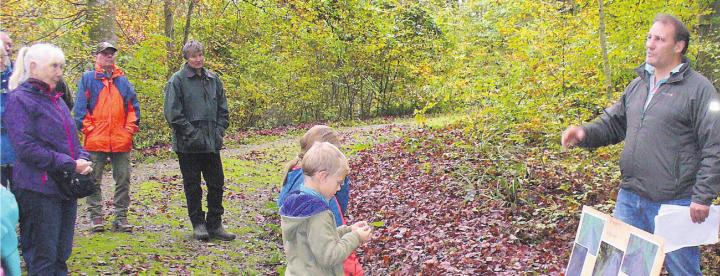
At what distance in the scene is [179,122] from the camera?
6895mm

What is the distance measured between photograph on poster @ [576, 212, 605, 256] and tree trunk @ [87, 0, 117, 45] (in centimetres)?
1042

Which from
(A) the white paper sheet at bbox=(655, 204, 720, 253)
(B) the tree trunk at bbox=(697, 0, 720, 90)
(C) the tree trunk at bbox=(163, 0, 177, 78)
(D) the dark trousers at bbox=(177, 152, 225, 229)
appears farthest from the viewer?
(C) the tree trunk at bbox=(163, 0, 177, 78)

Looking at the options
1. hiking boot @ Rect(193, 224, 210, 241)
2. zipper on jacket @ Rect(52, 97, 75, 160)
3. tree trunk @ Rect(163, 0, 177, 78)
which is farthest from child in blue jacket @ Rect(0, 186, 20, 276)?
tree trunk @ Rect(163, 0, 177, 78)

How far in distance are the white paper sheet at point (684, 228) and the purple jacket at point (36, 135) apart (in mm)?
4247

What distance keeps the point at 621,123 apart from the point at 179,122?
4.73 metres

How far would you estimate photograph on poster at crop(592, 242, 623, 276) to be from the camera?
3.62 metres

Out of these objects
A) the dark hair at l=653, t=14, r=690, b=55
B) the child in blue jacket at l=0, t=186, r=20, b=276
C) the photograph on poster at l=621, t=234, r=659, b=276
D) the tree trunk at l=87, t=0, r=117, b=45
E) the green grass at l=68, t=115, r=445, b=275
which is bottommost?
the green grass at l=68, t=115, r=445, b=275

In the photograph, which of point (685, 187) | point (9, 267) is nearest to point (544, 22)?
point (685, 187)

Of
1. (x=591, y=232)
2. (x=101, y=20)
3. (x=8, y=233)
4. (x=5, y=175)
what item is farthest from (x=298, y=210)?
(x=101, y=20)

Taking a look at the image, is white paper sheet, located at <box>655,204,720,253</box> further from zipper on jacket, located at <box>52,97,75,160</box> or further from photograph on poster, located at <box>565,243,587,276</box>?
zipper on jacket, located at <box>52,97,75,160</box>

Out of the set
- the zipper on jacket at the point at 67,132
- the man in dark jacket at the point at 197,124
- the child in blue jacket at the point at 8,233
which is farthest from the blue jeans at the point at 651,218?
the man in dark jacket at the point at 197,124

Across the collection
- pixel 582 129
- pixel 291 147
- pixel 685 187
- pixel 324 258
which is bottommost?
pixel 291 147

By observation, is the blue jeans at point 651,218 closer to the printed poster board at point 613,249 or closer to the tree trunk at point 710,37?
the printed poster board at point 613,249

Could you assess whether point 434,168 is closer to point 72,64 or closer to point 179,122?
point 179,122
